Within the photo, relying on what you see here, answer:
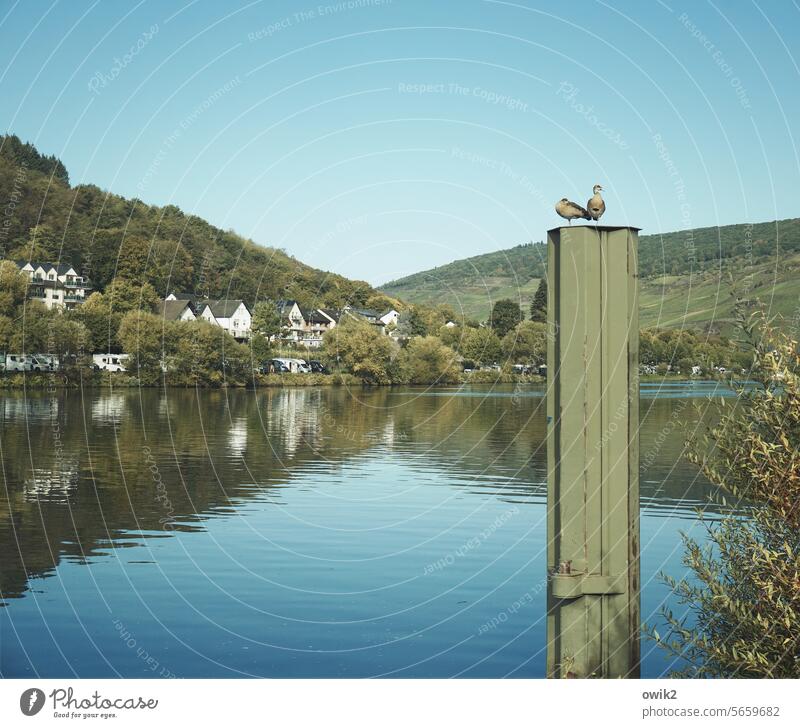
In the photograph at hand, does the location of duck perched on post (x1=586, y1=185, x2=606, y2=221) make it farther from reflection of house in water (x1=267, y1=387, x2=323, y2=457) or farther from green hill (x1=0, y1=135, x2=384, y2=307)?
green hill (x1=0, y1=135, x2=384, y2=307)

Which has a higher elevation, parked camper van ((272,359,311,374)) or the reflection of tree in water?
parked camper van ((272,359,311,374))

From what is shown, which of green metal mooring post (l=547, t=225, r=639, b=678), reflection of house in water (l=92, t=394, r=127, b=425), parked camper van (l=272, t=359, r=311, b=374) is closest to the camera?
green metal mooring post (l=547, t=225, r=639, b=678)

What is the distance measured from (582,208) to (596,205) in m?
0.09

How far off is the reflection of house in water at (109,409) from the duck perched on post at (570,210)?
42.6 m

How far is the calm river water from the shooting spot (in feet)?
37.6

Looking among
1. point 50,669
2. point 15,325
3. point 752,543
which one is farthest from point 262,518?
point 15,325

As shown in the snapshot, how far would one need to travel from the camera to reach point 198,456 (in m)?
Answer: 33.2

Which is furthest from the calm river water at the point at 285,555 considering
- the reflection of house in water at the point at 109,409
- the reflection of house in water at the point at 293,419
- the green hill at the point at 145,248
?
the green hill at the point at 145,248

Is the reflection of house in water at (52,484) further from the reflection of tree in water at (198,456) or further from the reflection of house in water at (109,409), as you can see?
the reflection of house in water at (109,409)

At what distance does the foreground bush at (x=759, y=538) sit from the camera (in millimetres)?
6859

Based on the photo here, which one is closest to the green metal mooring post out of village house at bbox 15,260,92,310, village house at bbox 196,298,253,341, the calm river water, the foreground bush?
the foreground bush

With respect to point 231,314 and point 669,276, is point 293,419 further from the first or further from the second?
point 231,314
